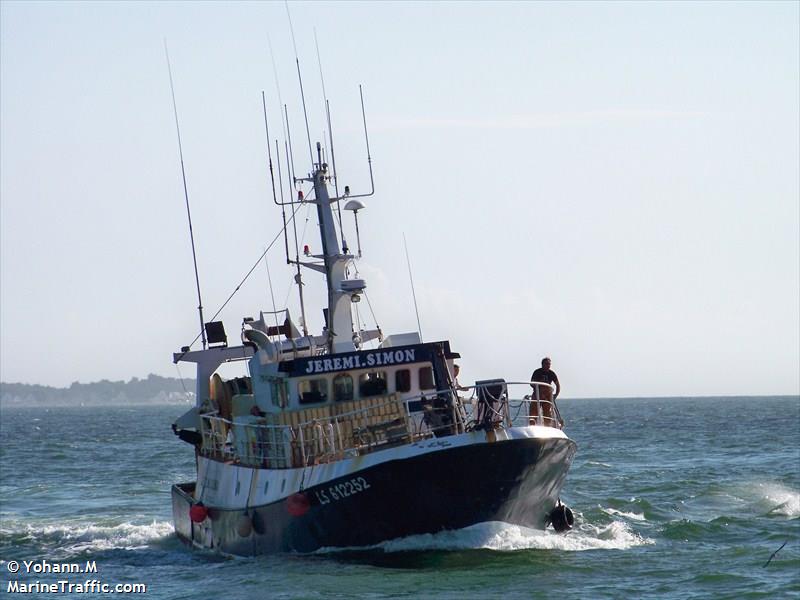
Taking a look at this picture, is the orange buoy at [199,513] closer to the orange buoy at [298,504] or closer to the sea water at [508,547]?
the sea water at [508,547]

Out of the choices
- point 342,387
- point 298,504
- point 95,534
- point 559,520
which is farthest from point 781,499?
point 95,534

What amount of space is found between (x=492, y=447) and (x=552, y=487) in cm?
302

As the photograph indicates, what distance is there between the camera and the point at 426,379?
95.3 ft

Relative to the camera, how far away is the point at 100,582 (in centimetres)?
2712

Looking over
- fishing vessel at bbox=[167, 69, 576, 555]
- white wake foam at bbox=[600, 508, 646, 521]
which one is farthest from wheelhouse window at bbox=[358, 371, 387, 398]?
white wake foam at bbox=[600, 508, 646, 521]

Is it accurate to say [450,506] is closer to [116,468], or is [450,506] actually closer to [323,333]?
[323,333]

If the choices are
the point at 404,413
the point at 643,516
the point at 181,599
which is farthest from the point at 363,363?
the point at 643,516

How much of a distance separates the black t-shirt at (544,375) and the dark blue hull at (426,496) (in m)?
1.42

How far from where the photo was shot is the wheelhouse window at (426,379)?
2898cm

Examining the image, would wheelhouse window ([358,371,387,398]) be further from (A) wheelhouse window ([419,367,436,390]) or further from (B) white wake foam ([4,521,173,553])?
(B) white wake foam ([4,521,173,553])

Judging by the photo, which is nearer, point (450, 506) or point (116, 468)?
point (450, 506)

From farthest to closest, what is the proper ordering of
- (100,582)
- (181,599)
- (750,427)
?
(750,427)
(100,582)
(181,599)

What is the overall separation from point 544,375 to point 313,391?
15.4 ft

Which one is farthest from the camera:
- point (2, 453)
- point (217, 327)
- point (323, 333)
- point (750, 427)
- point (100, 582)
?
point (750, 427)
